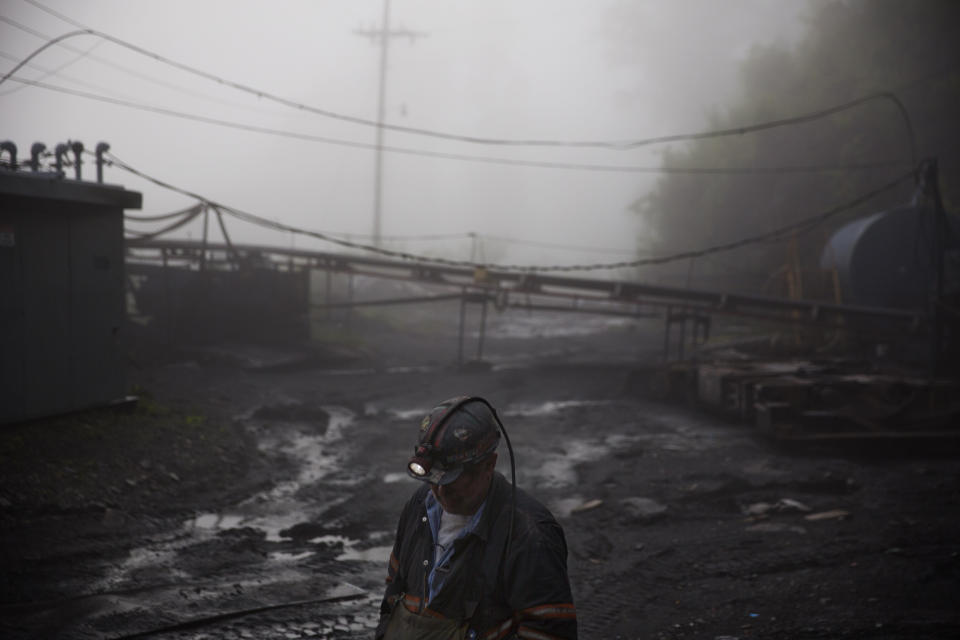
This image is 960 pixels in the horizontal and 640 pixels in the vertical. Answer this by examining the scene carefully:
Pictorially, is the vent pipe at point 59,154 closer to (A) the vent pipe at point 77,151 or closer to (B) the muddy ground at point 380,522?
(A) the vent pipe at point 77,151

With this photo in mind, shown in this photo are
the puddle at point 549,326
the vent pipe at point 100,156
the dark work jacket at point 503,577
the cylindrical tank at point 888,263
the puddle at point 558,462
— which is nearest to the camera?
the dark work jacket at point 503,577

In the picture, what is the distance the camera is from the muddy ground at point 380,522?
16.9 ft

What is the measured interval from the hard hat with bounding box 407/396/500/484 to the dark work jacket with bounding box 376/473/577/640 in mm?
181

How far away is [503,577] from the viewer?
241 cm

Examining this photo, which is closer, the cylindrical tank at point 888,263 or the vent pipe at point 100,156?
the vent pipe at point 100,156

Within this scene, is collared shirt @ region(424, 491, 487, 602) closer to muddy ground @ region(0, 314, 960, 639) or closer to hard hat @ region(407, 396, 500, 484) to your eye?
hard hat @ region(407, 396, 500, 484)

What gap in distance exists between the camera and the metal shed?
8.58 meters

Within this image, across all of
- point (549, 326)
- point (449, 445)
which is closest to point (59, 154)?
point (449, 445)

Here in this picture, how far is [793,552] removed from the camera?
6.46 metres

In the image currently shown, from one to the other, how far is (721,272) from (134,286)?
25.0 metres

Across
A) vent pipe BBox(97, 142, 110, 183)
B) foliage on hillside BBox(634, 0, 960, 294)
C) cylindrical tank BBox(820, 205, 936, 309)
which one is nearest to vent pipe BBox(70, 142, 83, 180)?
vent pipe BBox(97, 142, 110, 183)

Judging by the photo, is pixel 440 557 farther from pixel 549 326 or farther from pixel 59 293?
pixel 549 326

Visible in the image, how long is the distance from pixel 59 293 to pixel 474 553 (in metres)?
8.68

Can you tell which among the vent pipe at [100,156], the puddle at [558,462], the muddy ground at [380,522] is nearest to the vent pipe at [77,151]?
the vent pipe at [100,156]
